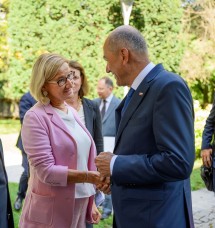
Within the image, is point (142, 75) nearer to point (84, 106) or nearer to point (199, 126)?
point (84, 106)

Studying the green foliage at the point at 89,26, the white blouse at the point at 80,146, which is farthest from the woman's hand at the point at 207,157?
the green foliage at the point at 89,26

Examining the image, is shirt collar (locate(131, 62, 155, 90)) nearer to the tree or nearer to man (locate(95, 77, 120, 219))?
man (locate(95, 77, 120, 219))

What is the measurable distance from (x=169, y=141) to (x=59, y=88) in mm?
1084

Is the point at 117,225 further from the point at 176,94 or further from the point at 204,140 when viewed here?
the point at 204,140

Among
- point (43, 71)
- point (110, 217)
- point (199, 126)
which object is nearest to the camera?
point (43, 71)

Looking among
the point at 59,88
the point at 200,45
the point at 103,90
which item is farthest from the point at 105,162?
the point at 200,45

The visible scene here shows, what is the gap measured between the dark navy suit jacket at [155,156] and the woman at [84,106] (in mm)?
1550

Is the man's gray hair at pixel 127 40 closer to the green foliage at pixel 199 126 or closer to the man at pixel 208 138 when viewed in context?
the man at pixel 208 138

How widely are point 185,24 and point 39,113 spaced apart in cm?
1605

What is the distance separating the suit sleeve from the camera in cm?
189

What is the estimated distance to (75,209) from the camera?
2.74 meters

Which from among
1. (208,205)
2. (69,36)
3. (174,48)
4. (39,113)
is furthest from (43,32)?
(39,113)

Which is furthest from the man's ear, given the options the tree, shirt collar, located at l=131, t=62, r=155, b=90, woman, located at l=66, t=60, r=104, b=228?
the tree

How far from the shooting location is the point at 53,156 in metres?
2.59
